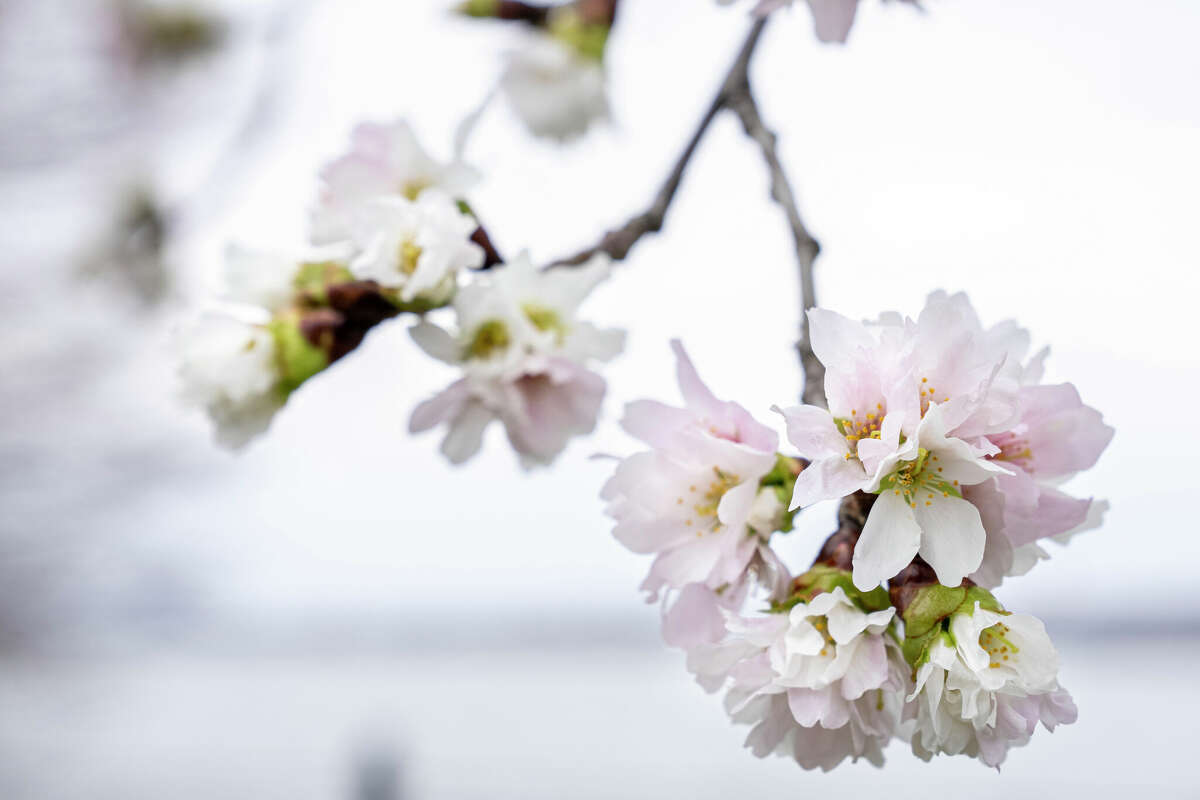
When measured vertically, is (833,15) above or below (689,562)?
above

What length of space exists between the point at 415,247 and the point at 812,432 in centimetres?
23

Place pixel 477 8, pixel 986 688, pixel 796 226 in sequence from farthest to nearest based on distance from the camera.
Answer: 1. pixel 477 8
2. pixel 796 226
3. pixel 986 688

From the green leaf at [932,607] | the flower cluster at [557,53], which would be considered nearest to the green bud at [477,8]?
the flower cluster at [557,53]

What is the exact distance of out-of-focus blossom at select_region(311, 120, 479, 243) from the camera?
49 cm

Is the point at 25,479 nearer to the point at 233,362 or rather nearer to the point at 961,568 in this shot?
the point at 233,362

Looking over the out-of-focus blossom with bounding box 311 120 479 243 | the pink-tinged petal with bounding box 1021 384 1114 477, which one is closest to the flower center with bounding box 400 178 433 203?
the out-of-focus blossom with bounding box 311 120 479 243

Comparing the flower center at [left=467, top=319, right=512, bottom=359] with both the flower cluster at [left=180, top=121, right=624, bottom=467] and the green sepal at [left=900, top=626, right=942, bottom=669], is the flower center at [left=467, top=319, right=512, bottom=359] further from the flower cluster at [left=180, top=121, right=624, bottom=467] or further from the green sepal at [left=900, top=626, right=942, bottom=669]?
the green sepal at [left=900, top=626, right=942, bottom=669]

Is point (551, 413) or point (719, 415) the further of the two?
point (551, 413)

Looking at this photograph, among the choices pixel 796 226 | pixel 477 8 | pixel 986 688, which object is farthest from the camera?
pixel 477 8

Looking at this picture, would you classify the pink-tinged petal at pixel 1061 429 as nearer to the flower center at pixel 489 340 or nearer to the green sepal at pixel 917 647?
the green sepal at pixel 917 647

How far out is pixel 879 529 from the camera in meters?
0.34

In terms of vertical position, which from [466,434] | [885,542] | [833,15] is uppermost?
[833,15]

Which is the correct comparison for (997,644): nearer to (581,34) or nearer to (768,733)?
(768,733)

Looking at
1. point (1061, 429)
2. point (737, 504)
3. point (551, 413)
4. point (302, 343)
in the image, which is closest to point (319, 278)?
point (302, 343)
